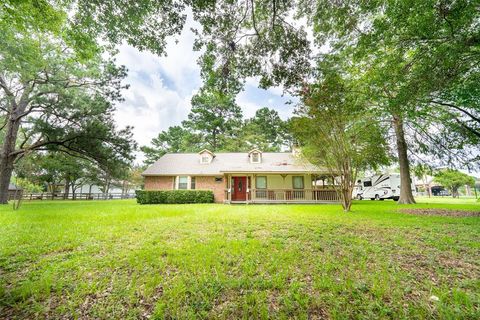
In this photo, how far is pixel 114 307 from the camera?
86.9 inches

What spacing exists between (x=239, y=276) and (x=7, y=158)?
21301 millimetres

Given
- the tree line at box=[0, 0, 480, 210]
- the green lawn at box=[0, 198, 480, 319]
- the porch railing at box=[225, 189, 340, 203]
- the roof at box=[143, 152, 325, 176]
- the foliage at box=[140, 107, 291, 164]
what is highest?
the foliage at box=[140, 107, 291, 164]

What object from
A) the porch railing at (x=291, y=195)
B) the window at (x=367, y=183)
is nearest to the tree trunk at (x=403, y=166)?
the porch railing at (x=291, y=195)

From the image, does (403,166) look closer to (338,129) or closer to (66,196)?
(338,129)

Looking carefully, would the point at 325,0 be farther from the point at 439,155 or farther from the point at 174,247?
the point at 439,155

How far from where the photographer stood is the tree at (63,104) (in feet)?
43.7

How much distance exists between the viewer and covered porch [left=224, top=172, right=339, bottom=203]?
16453 millimetres

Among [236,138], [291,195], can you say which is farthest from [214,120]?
[291,195]

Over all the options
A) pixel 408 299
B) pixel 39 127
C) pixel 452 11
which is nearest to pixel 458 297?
pixel 408 299

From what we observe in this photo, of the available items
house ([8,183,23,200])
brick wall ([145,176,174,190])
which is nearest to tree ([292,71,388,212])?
brick wall ([145,176,174,190])

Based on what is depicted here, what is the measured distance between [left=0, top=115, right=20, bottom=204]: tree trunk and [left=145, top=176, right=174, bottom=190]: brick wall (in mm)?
9566

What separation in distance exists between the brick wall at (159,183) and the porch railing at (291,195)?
19.3 feet

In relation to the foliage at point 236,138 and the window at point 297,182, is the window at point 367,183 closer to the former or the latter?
the window at point 297,182

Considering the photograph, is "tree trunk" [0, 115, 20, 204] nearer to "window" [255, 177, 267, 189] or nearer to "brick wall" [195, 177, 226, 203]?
"brick wall" [195, 177, 226, 203]
